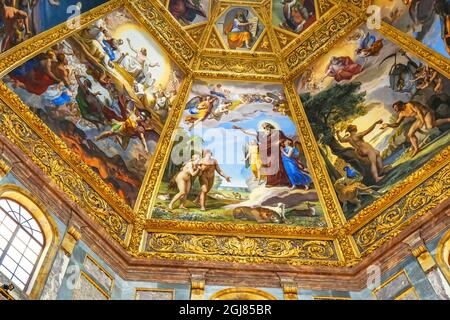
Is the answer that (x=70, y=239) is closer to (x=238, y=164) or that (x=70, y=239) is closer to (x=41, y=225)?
(x=41, y=225)

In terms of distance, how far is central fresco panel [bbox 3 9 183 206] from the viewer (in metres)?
13.1

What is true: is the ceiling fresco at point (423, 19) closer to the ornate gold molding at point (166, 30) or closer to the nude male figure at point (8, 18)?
the ornate gold molding at point (166, 30)

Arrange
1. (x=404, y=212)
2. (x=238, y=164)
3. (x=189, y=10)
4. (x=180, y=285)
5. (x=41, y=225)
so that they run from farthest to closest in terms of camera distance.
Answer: (x=189, y=10)
(x=238, y=164)
(x=404, y=212)
(x=180, y=285)
(x=41, y=225)

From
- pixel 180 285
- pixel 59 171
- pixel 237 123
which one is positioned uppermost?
pixel 237 123

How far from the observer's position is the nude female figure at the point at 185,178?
14391 mm

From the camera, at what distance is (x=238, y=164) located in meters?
15.5

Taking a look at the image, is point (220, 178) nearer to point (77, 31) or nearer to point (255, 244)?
point (255, 244)

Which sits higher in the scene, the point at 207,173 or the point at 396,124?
the point at 396,124

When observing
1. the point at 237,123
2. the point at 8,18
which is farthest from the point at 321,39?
the point at 8,18

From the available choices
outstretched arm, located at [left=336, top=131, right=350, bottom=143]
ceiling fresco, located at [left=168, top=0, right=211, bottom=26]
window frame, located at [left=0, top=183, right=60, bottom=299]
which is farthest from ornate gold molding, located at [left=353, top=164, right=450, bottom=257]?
ceiling fresco, located at [left=168, top=0, right=211, bottom=26]

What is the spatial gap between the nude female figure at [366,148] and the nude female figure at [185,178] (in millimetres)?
3760

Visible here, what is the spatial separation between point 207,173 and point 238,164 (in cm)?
90

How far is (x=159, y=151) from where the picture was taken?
15.4 m

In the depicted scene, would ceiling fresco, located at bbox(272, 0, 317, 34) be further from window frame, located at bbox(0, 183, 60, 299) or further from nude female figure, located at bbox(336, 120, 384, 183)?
window frame, located at bbox(0, 183, 60, 299)
